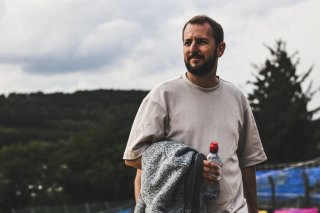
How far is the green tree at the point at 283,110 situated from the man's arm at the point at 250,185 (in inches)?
1357

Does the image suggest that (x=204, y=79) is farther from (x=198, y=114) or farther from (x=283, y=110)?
(x=283, y=110)

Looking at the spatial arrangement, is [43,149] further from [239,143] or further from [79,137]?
[239,143]

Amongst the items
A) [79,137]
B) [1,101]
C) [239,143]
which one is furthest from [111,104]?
[239,143]

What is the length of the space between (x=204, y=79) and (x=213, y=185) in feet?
1.49

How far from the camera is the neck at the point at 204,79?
288cm

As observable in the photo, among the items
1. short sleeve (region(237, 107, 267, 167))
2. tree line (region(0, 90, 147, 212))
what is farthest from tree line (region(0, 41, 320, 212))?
short sleeve (region(237, 107, 267, 167))

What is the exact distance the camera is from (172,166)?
2.64m

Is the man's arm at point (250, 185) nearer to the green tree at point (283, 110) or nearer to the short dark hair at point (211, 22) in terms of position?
the short dark hair at point (211, 22)

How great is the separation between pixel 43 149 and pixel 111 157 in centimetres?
1015

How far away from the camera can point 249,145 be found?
10.3 ft

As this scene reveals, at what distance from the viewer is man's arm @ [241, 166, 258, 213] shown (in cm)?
312

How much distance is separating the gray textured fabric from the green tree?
35.0 m

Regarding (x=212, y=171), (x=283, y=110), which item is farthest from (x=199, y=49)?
(x=283, y=110)

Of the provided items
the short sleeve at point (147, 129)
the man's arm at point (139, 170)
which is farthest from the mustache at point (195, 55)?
the man's arm at point (139, 170)
